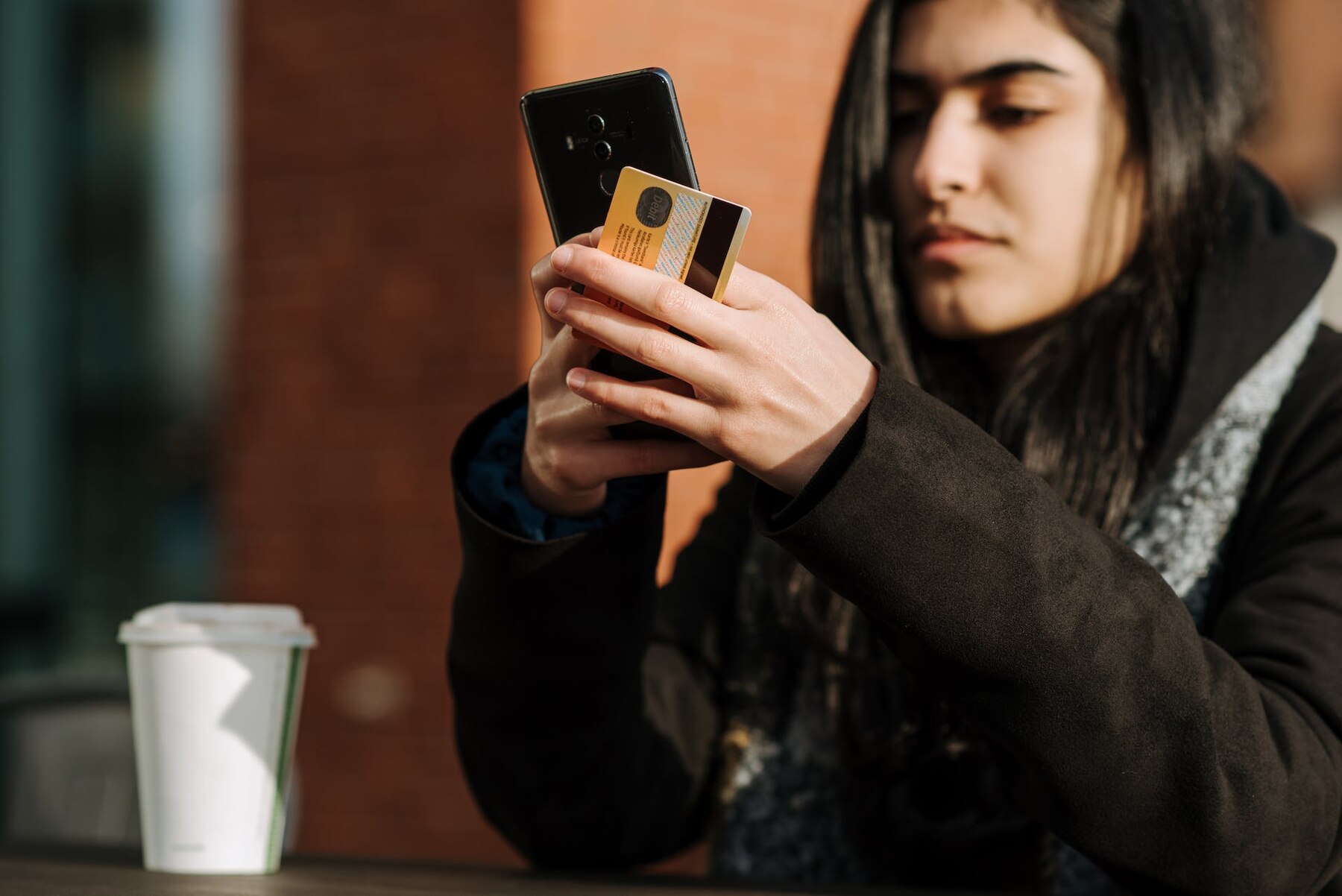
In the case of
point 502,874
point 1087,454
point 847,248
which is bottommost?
point 502,874

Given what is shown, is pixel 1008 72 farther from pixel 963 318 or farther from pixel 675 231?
pixel 675 231

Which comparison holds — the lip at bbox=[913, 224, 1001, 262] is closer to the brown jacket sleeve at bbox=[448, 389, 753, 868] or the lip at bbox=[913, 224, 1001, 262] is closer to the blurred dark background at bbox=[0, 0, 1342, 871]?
the brown jacket sleeve at bbox=[448, 389, 753, 868]

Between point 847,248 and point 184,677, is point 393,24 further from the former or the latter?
point 184,677

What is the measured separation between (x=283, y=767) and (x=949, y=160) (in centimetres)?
79

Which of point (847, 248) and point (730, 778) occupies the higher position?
point (847, 248)

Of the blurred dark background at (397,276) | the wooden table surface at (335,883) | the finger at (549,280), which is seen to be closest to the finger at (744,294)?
the finger at (549,280)

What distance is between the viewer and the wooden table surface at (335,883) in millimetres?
1045

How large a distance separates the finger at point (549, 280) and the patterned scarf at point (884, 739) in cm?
57

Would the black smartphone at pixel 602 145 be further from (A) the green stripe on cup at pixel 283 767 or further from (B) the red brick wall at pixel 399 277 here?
(B) the red brick wall at pixel 399 277

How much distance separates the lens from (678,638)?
1627mm

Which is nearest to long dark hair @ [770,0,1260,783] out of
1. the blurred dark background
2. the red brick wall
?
the blurred dark background

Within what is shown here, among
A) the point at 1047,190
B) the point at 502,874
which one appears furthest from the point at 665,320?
the point at 1047,190

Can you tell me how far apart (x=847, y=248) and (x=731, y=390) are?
72cm

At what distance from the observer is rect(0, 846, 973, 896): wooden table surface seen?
1.04 m
